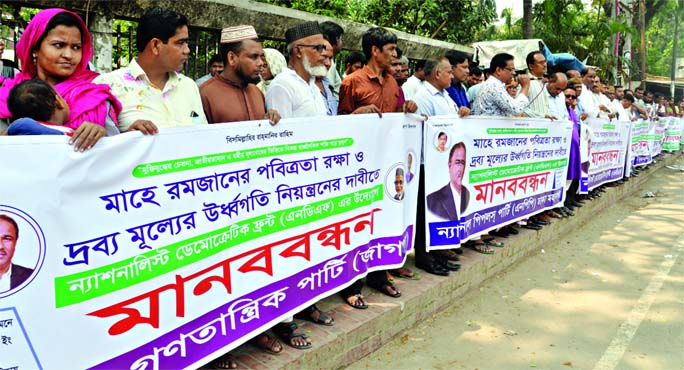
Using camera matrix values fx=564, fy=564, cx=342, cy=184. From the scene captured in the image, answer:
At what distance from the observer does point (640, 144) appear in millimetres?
10859

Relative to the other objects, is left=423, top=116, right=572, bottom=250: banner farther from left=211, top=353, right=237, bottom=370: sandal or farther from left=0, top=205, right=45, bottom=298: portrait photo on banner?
left=0, top=205, right=45, bottom=298: portrait photo on banner

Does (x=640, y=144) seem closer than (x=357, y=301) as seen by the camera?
No

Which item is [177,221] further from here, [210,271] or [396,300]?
[396,300]

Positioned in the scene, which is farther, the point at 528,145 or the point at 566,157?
the point at 566,157

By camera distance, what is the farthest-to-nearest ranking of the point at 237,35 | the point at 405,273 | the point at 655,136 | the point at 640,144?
the point at 655,136 < the point at 640,144 < the point at 405,273 < the point at 237,35

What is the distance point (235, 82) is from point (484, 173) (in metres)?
2.54

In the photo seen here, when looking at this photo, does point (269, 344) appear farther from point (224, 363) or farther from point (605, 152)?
point (605, 152)

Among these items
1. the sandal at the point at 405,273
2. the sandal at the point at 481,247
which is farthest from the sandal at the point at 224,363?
the sandal at the point at 481,247

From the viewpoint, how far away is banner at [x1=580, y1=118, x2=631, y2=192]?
7.47 metres

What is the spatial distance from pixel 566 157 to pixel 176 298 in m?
5.50

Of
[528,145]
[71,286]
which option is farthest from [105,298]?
[528,145]

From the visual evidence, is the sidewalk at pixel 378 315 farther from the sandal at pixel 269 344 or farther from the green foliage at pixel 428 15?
the green foliage at pixel 428 15

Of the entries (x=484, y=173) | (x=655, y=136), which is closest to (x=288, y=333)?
(x=484, y=173)

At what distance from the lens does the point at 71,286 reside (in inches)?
77.0
